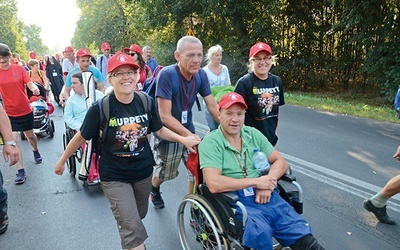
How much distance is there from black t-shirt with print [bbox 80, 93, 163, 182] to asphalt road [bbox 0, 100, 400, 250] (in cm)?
108

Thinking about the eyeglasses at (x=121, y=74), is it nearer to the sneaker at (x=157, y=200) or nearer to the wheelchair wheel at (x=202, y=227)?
the wheelchair wheel at (x=202, y=227)

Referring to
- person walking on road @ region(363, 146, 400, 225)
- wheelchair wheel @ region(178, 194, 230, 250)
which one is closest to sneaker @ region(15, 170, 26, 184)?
wheelchair wheel @ region(178, 194, 230, 250)

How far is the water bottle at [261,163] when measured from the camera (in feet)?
9.77

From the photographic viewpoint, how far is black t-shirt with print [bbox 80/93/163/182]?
8.78 feet

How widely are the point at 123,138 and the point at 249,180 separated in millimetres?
1080

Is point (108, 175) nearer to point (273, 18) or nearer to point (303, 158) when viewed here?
point (303, 158)

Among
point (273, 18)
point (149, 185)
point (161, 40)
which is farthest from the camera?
point (161, 40)

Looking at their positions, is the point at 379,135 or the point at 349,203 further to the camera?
the point at 379,135

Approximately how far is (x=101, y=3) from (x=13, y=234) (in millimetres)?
35109

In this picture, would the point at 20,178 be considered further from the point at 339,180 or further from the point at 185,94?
the point at 339,180

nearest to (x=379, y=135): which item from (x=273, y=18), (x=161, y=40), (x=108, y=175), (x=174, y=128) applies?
(x=174, y=128)

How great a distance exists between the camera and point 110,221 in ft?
13.2

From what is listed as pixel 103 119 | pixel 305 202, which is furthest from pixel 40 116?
pixel 305 202

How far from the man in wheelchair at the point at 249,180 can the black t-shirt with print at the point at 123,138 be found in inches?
20.5
